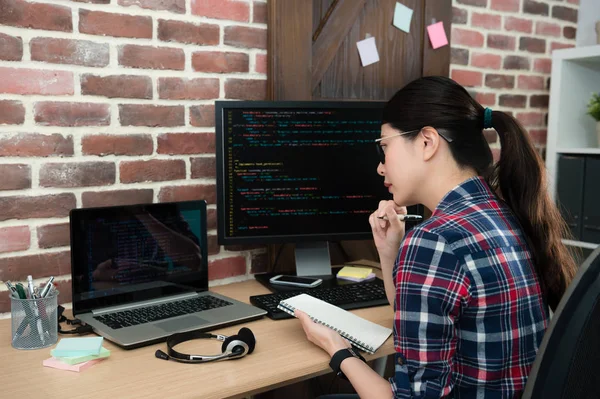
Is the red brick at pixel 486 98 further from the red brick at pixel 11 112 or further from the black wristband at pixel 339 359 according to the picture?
the red brick at pixel 11 112

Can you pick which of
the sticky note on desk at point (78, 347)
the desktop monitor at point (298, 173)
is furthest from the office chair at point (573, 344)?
the desktop monitor at point (298, 173)

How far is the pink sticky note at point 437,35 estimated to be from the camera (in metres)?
2.16

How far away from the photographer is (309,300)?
1506mm

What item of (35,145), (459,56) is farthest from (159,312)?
(459,56)

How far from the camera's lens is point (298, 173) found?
68.7 inches

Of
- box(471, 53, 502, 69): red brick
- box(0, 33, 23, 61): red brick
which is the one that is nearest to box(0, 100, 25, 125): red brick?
box(0, 33, 23, 61): red brick

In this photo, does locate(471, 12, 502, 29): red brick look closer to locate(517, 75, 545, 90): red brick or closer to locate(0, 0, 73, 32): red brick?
locate(517, 75, 545, 90): red brick

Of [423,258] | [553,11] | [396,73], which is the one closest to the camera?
[423,258]

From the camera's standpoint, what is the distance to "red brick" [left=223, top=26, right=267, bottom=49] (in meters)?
1.80

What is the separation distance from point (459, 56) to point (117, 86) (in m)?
1.36

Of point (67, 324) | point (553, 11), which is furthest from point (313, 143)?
point (553, 11)

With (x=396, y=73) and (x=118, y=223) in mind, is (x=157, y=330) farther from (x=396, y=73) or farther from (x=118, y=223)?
(x=396, y=73)

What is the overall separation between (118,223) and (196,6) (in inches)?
27.1

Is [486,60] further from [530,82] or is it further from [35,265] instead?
[35,265]
